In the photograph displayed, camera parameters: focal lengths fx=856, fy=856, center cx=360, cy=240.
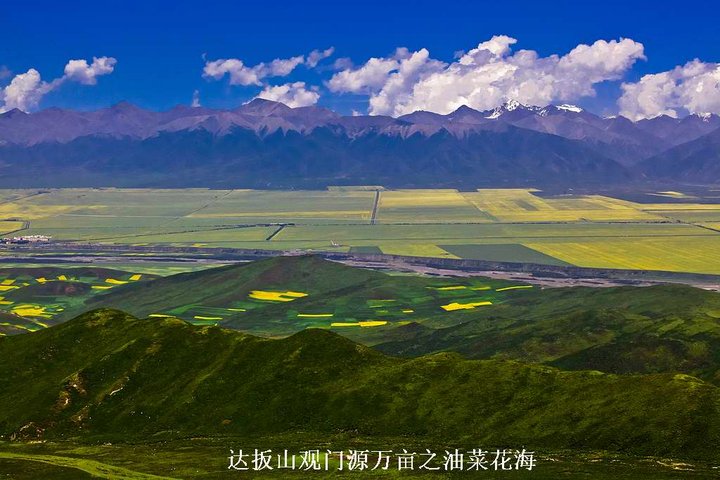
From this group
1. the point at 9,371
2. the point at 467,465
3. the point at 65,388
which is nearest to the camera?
the point at 467,465

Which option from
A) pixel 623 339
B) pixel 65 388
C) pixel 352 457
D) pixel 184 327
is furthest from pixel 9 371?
pixel 623 339

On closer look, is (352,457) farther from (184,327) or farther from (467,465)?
(184,327)

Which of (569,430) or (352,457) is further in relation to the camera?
(569,430)

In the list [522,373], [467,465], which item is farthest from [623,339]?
[467,465]

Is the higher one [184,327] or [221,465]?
[184,327]

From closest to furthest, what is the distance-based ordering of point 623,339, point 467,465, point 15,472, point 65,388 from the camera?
point 15,472 → point 467,465 → point 65,388 → point 623,339

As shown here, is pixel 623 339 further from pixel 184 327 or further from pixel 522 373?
pixel 184 327
